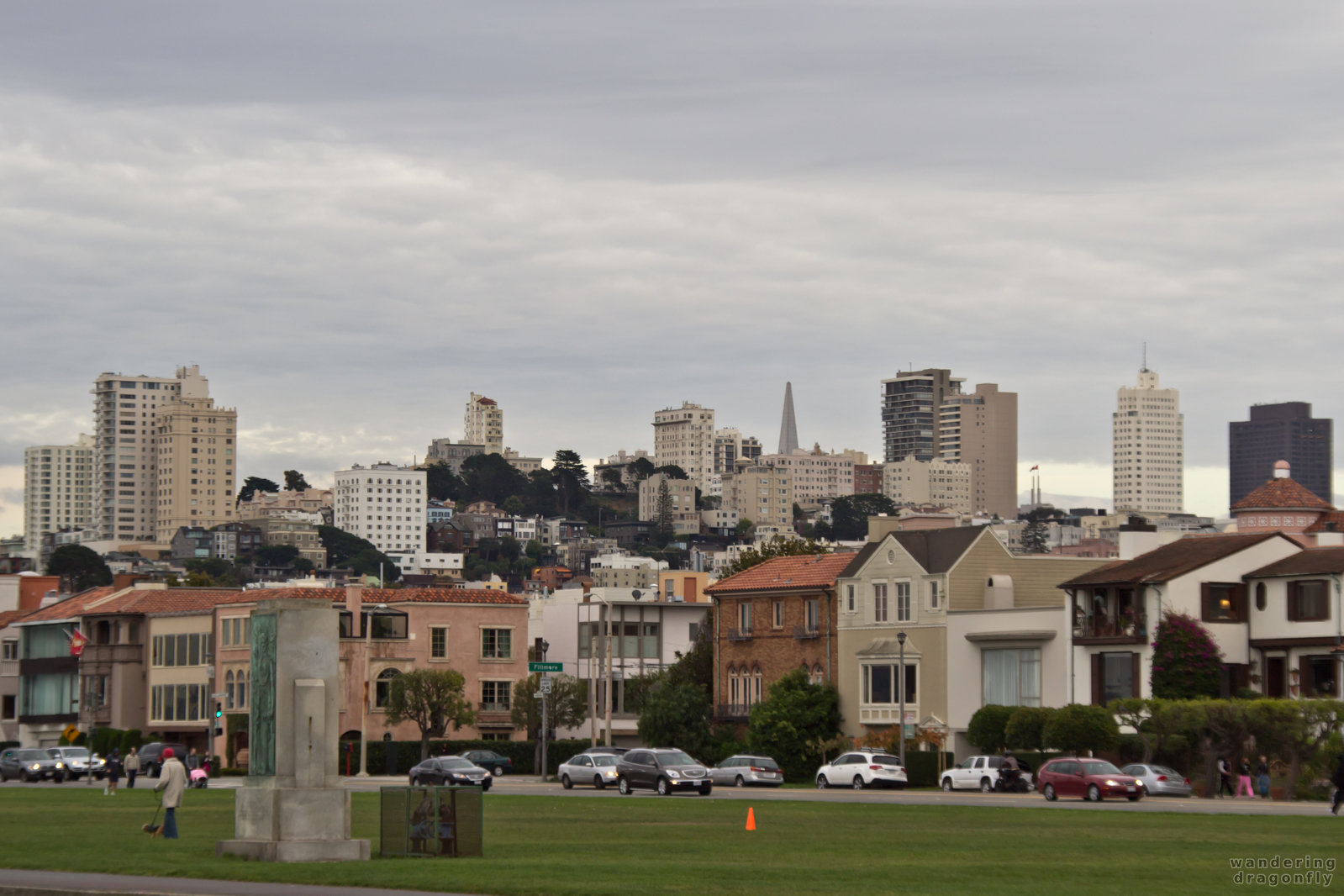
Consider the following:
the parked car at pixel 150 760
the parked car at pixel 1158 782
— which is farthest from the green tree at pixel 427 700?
the parked car at pixel 1158 782

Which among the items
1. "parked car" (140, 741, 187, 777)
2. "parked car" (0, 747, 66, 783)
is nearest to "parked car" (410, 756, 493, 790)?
"parked car" (0, 747, 66, 783)

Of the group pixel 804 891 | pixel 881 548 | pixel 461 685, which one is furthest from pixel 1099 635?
pixel 804 891

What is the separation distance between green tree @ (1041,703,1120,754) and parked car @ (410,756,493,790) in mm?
19845

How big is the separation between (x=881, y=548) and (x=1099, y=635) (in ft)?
46.9

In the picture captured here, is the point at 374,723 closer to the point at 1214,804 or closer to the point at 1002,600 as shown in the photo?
the point at 1002,600

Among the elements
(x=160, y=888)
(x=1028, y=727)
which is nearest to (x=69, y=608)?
(x=1028, y=727)

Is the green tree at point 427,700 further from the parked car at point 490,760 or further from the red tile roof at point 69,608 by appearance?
the red tile roof at point 69,608

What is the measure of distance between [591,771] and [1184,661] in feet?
72.5

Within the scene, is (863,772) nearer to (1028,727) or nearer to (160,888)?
(1028,727)

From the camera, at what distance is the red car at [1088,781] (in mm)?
55375

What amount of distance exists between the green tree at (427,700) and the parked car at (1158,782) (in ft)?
147

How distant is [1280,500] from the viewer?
95.6 m

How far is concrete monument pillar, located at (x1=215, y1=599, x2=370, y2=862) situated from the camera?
31109mm

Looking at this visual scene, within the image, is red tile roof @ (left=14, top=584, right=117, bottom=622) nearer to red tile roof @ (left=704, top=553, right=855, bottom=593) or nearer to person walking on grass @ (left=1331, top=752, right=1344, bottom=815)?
red tile roof @ (left=704, top=553, right=855, bottom=593)
